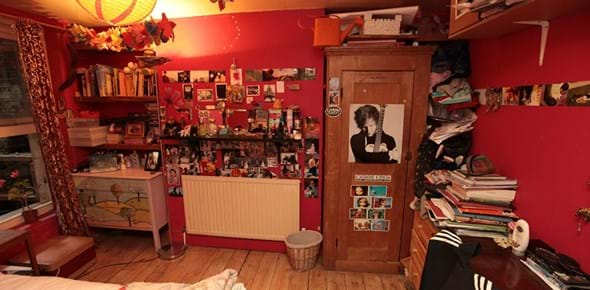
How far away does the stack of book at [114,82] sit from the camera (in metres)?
2.66

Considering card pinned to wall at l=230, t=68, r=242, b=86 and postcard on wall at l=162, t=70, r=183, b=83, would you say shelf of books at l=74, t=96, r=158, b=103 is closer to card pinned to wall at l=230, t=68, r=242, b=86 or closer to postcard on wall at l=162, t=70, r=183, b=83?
postcard on wall at l=162, t=70, r=183, b=83

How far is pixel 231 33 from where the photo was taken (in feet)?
7.89

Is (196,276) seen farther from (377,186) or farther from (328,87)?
(328,87)

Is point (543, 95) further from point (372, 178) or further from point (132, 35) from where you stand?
point (132, 35)

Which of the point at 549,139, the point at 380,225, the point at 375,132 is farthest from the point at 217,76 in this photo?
the point at 549,139

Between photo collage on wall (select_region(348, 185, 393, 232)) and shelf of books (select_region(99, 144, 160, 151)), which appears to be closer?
photo collage on wall (select_region(348, 185, 393, 232))

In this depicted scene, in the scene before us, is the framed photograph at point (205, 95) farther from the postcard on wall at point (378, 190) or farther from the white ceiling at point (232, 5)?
the postcard on wall at point (378, 190)

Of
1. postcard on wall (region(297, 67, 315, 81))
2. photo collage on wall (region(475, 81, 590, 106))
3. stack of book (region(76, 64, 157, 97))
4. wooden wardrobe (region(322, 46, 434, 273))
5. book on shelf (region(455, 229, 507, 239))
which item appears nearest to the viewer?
photo collage on wall (region(475, 81, 590, 106))

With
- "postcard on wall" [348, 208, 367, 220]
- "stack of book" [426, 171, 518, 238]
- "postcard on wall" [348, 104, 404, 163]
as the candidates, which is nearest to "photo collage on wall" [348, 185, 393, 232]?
"postcard on wall" [348, 208, 367, 220]

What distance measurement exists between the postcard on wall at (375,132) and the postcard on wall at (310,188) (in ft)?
1.53

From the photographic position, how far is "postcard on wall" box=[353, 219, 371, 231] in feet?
7.57

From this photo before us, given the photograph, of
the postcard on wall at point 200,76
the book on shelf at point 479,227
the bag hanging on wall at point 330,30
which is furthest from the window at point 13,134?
the book on shelf at point 479,227

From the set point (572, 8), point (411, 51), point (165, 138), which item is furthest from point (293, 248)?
point (572, 8)

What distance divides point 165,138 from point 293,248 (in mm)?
1530
